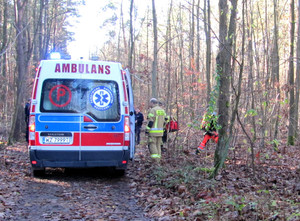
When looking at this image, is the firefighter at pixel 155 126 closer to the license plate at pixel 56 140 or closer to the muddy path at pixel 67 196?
the muddy path at pixel 67 196

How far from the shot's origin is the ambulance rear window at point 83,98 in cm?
691

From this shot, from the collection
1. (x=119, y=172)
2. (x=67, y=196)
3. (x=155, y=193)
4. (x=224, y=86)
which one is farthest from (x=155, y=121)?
(x=67, y=196)

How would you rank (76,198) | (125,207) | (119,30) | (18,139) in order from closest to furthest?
1. (125,207)
2. (76,198)
3. (18,139)
4. (119,30)

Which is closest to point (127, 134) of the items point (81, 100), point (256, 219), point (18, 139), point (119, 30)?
point (81, 100)

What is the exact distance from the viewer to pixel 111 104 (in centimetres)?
709

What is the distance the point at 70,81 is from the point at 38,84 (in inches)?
26.1

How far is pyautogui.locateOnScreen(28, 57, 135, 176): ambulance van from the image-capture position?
686 centimetres

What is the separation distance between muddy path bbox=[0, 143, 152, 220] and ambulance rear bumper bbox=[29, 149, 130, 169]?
1.43 feet

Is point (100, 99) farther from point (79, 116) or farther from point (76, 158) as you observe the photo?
point (76, 158)

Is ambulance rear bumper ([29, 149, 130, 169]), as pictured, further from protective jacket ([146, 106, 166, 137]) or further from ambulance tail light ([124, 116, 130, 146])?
protective jacket ([146, 106, 166, 137])

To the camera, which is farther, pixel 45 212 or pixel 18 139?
pixel 18 139

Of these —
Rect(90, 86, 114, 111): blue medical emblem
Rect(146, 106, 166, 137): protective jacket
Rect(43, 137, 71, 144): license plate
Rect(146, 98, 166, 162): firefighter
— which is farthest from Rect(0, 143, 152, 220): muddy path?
Rect(90, 86, 114, 111): blue medical emblem

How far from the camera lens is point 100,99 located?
705cm

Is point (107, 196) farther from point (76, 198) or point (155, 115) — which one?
point (155, 115)
